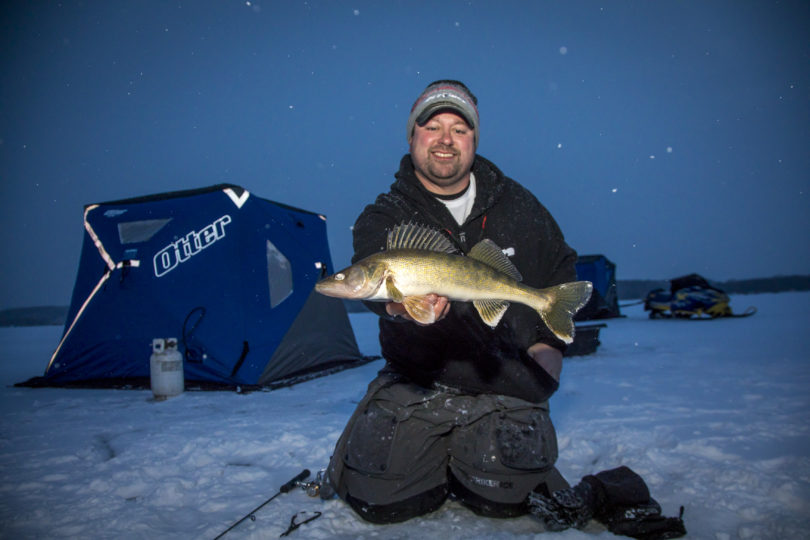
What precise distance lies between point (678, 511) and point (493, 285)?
2.07m

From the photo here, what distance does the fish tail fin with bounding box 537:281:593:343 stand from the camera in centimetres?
296

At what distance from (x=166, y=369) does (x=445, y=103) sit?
5.79 m

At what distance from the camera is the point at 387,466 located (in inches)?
123

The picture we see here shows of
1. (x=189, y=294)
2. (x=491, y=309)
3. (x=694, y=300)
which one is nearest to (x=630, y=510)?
(x=491, y=309)

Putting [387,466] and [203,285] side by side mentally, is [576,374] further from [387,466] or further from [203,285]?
[203,285]

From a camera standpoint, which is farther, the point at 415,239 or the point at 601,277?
the point at 601,277

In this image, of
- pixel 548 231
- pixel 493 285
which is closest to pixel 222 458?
pixel 493 285

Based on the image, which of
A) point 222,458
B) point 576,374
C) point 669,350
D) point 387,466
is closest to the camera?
point 387,466

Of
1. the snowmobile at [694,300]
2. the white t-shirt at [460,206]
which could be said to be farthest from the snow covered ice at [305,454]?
the snowmobile at [694,300]

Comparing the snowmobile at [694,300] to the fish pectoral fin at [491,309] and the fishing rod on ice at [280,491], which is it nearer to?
the fish pectoral fin at [491,309]

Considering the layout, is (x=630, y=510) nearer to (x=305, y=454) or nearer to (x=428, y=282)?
(x=428, y=282)

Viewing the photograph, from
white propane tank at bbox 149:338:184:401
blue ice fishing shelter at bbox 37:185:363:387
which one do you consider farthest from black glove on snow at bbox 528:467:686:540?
white propane tank at bbox 149:338:184:401

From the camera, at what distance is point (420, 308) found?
269 centimetres

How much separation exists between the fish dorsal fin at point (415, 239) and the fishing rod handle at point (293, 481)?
205cm
